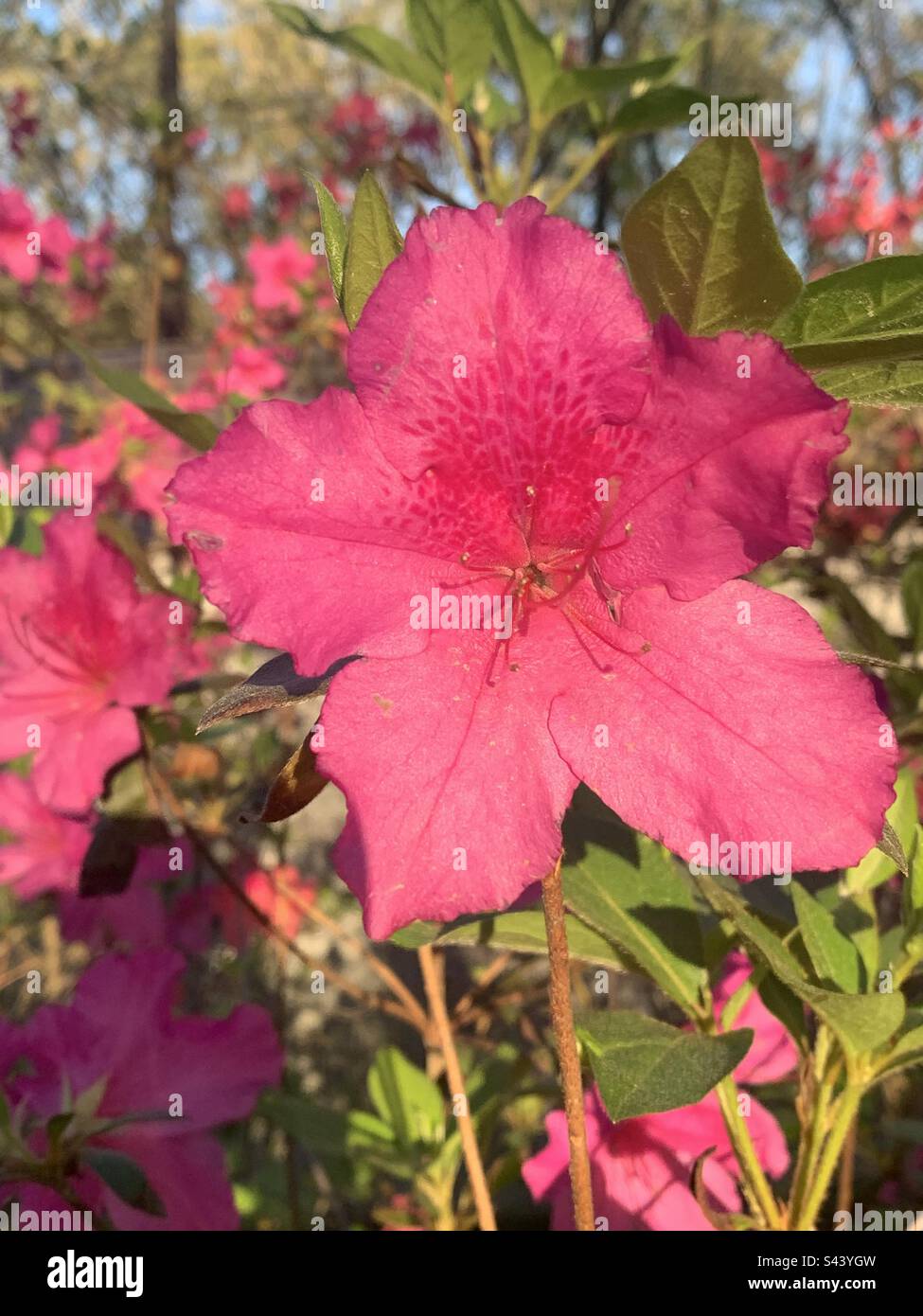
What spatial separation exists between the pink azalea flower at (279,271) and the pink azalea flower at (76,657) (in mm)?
2026

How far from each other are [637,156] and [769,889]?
2837 mm

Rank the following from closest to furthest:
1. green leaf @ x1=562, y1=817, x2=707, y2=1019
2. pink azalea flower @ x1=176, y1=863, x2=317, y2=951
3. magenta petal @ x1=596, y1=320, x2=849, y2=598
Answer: magenta petal @ x1=596, y1=320, x2=849, y2=598 → green leaf @ x1=562, y1=817, x2=707, y2=1019 → pink azalea flower @ x1=176, y1=863, x2=317, y2=951

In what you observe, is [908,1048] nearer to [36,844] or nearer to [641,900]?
[641,900]

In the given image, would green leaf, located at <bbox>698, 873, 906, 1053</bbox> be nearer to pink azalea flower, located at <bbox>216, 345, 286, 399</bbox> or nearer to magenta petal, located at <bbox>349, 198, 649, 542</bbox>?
magenta petal, located at <bbox>349, 198, 649, 542</bbox>

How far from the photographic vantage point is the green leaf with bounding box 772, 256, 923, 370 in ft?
1.54

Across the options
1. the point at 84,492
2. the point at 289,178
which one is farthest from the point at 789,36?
the point at 84,492

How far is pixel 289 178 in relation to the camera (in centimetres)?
375

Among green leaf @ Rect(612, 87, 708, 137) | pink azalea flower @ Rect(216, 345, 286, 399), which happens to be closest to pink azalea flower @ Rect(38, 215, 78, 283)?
pink azalea flower @ Rect(216, 345, 286, 399)

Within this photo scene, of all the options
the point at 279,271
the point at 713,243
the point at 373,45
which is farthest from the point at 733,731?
the point at 279,271

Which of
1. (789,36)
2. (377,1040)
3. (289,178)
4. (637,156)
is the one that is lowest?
(377,1040)

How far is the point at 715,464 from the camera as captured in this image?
0.48m

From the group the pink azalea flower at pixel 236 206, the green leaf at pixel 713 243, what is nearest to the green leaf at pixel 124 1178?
the green leaf at pixel 713 243

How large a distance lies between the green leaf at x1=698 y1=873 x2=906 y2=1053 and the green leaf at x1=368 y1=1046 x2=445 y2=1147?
0.65 m
